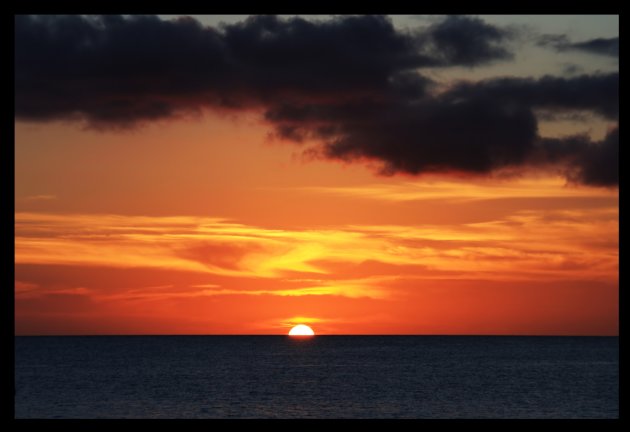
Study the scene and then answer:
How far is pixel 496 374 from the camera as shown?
8612 cm

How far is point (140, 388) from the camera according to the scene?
69375mm

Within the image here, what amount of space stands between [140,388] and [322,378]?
50.5ft
